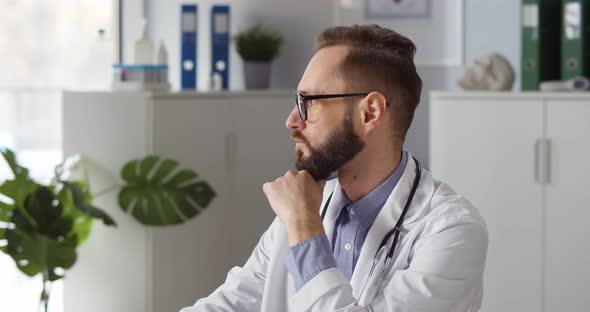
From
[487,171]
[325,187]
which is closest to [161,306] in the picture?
[487,171]

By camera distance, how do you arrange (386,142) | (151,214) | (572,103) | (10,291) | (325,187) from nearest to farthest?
(386,142) < (325,187) < (572,103) < (151,214) < (10,291)

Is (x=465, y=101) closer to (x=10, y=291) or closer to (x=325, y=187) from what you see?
(x=325, y=187)

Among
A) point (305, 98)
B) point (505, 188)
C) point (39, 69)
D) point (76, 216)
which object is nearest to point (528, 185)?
point (505, 188)

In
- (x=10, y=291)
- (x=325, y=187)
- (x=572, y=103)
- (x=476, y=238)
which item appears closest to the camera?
(x=476, y=238)

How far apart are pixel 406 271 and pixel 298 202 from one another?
245 mm

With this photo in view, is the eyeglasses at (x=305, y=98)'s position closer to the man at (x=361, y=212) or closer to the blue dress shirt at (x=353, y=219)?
the man at (x=361, y=212)

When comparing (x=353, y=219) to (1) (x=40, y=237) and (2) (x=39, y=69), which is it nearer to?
(1) (x=40, y=237)

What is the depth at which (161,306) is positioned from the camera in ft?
13.9

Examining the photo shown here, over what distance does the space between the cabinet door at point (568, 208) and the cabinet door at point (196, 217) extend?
56.6 inches

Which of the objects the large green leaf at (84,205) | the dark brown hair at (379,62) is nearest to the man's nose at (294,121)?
the dark brown hair at (379,62)

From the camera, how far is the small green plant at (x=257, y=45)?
475 cm

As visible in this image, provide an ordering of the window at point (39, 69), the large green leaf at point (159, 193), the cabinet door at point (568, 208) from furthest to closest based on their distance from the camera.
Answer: the window at point (39, 69) < the large green leaf at point (159, 193) < the cabinet door at point (568, 208)

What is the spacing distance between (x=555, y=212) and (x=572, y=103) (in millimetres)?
420

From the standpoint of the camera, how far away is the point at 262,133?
462 centimetres
